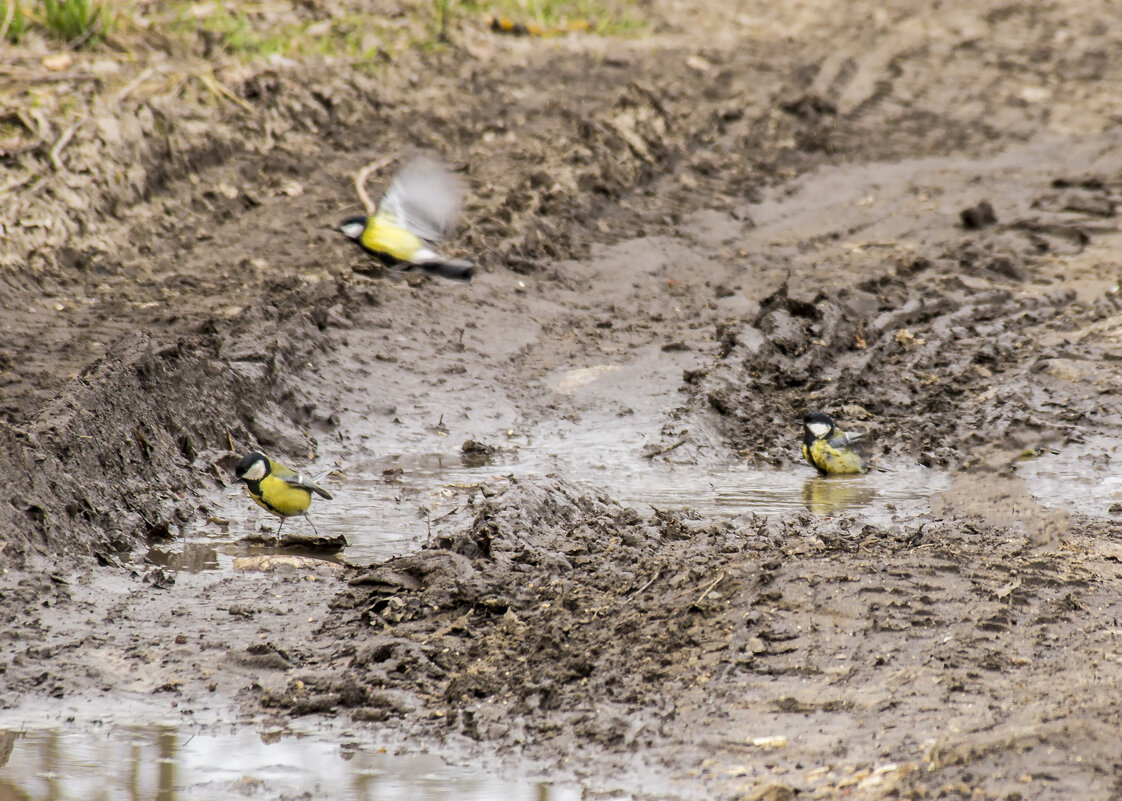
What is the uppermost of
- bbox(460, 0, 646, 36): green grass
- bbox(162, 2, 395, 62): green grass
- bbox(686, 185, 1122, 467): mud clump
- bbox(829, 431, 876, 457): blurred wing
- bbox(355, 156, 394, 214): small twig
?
bbox(460, 0, 646, 36): green grass

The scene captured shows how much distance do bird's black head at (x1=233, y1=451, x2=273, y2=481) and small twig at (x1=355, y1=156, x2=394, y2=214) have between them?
11.8 feet

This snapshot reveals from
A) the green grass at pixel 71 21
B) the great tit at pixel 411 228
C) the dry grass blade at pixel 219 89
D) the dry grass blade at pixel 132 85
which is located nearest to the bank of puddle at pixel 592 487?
the great tit at pixel 411 228

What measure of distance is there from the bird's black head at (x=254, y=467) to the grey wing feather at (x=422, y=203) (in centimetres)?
284

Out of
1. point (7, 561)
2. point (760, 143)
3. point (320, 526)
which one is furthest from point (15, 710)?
point (760, 143)

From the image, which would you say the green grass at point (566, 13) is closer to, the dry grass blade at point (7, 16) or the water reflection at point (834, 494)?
the dry grass blade at point (7, 16)

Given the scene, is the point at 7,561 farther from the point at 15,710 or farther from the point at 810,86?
the point at 810,86

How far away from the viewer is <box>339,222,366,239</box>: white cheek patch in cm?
765

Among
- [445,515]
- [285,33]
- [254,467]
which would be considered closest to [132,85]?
[285,33]

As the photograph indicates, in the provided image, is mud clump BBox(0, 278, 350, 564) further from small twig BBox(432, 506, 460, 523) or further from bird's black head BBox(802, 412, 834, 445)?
bird's black head BBox(802, 412, 834, 445)

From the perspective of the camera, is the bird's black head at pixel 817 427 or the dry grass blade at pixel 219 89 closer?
the bird's black head at pixel 817 427

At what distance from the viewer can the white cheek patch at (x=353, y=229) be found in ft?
25.1

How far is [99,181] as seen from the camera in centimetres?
829

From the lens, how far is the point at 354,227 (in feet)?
25.2

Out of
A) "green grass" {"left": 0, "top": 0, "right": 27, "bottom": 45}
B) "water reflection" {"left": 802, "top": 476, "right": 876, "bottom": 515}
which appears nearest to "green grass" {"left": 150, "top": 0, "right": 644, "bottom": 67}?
"green grass" {"left": 0, "top": 0, "right": 27, "bottom": 45}
